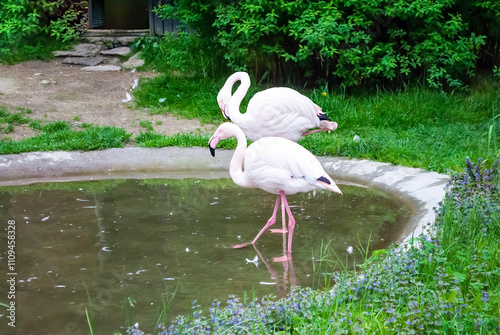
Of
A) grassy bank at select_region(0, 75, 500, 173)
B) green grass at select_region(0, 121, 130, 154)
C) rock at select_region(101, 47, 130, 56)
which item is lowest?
green grass at select_region(0, 121, 130, 154)

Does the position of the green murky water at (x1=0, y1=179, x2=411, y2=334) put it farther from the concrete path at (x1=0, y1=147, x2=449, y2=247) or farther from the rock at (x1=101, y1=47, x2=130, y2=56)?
the rock at (x1=101, y1=47, x2=130, y2=56)

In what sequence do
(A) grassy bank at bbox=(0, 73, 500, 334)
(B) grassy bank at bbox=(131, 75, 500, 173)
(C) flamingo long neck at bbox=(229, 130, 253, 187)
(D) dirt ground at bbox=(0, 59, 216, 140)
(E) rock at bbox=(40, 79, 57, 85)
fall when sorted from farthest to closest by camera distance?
(E) rock at bbox=(40, 79, 57, 85) → (D) dirt ground at bbox=(0, 59, 216, 140) → (B) grassy bank at bbox=(131, 75, 500, 173) → (C) flamingo long neck at bbox=(229, 130, 253, 187) → (A) grassy bank at bbox=(0, 73, 500, 334)

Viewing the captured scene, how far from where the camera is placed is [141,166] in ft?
21.9

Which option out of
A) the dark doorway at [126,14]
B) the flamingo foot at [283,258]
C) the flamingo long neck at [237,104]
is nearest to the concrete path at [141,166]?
the flamingo long neck at [237,104]

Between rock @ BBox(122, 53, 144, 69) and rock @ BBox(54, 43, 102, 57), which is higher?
rock @ BBox(54, 43, 102, 57)

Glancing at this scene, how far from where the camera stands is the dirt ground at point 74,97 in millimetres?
7832

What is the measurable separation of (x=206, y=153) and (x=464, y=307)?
3975 mm

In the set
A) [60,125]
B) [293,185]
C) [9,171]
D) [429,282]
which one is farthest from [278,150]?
[60,125]

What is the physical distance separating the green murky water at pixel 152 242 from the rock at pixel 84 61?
485cm

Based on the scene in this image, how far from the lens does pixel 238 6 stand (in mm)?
8336

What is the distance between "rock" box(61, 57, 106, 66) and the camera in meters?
10.7

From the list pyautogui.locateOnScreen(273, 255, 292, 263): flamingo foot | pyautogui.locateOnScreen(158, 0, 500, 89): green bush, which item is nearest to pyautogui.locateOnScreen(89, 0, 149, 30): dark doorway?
pyautogui.locateOnScreen(158, 0, 500, 89): green bush

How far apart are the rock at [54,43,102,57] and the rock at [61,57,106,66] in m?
0.11

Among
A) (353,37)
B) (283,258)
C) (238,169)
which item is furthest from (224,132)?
(353,37)
